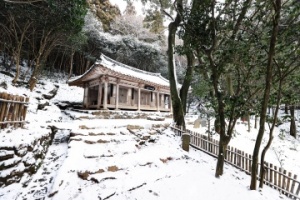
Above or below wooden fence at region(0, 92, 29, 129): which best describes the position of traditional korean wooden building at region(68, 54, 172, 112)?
above

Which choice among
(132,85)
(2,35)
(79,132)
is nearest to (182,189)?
(79,132)

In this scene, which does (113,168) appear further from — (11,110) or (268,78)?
(268,78)

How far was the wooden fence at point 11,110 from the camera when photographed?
458 centimetres

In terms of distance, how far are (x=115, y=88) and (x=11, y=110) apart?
1029 cm

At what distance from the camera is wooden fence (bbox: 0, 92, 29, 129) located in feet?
15.0

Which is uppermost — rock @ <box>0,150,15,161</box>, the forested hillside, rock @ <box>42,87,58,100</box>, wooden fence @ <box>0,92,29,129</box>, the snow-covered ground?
the forested hillside

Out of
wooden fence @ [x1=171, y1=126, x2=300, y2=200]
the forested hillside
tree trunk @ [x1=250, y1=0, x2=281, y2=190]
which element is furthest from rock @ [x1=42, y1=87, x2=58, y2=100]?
tree trunk @ [x1=250, y1=0, x2=281, y2=190]

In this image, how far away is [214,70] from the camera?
16.8 ft

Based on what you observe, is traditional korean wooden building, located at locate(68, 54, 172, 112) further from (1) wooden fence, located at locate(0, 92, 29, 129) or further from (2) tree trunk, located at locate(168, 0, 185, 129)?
(1) wooden fence, located at locate(0, 92, 29, 129)

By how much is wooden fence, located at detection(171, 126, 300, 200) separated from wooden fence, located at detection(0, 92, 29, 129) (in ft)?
22.7

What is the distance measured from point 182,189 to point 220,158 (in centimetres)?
175

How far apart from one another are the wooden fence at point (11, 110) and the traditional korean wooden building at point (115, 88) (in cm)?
754

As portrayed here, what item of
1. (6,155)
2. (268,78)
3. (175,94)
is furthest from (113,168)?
(175,94)

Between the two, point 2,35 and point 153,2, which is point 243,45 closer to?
point 153,2
